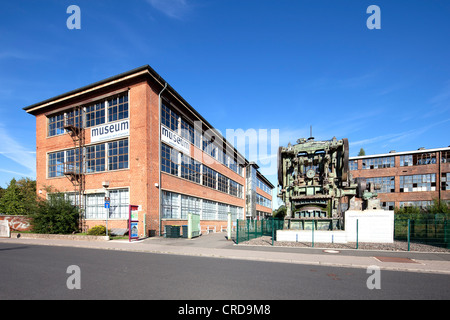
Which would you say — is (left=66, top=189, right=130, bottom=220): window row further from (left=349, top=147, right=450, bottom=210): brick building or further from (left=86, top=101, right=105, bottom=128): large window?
(left=349, top=147, right=450, bottom=210): brick building

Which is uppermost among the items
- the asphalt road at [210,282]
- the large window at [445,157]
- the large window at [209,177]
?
the large window at [445,157]

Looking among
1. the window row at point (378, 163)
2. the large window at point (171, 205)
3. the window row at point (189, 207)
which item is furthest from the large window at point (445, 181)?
the large window at point (171, 205)

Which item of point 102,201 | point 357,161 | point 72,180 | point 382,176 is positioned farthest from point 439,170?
point 72,180

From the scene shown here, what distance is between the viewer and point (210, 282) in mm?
6629

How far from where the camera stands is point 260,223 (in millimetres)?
21656

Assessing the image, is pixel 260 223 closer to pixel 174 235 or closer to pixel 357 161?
pixel 174 235

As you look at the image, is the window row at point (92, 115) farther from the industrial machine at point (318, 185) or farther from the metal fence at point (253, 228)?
the industrial machine at point (318, 185)

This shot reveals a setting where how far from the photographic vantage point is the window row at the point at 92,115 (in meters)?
23.0

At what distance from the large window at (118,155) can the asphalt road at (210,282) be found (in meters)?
13.5

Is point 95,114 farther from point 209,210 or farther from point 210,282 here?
point 210,282

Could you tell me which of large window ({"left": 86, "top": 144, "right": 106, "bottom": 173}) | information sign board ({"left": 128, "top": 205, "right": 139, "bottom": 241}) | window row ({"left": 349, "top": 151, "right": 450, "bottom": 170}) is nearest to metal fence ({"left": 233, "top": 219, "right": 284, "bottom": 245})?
information sign board ({"left": 128, "top": 205, "right": 139, "bottom": 241})

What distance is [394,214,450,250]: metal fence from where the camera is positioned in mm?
14312

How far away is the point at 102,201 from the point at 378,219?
2162cm

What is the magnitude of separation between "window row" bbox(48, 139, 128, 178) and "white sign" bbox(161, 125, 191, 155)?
3.42 m
